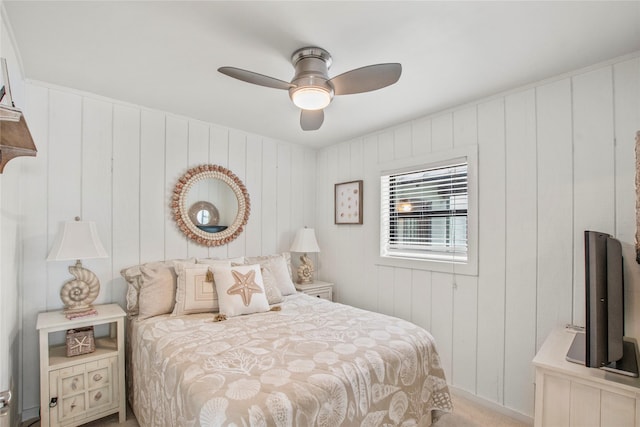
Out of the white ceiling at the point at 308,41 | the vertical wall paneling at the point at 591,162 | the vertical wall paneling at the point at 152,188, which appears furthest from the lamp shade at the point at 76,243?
the vertical wall paneling at the point at 591,162

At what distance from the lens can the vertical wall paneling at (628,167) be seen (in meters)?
1.80

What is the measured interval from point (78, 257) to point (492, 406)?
3.17 metres

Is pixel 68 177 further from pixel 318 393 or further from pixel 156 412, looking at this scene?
pixel 318 393

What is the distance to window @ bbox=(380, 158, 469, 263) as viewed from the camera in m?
2.62

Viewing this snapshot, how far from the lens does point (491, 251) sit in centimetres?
238

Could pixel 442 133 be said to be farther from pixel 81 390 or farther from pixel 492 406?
pixel 81 390

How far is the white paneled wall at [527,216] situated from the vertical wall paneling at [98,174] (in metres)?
2.59

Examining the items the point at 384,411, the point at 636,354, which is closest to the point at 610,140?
the point at 636,354

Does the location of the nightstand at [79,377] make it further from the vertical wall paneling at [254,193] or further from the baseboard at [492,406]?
the baseboard at [492,406]

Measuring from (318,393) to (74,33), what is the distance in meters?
2.22

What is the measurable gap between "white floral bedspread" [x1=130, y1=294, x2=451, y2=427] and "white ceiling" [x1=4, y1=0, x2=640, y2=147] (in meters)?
1.70

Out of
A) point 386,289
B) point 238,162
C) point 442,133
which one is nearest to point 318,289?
point 386,289

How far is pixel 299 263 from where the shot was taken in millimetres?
3793

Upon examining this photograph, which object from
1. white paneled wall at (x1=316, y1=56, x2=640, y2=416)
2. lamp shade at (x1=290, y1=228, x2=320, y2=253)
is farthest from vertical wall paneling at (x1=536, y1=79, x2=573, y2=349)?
lamp shade at (x1=290, y1=228, x2=320, y2=253)
